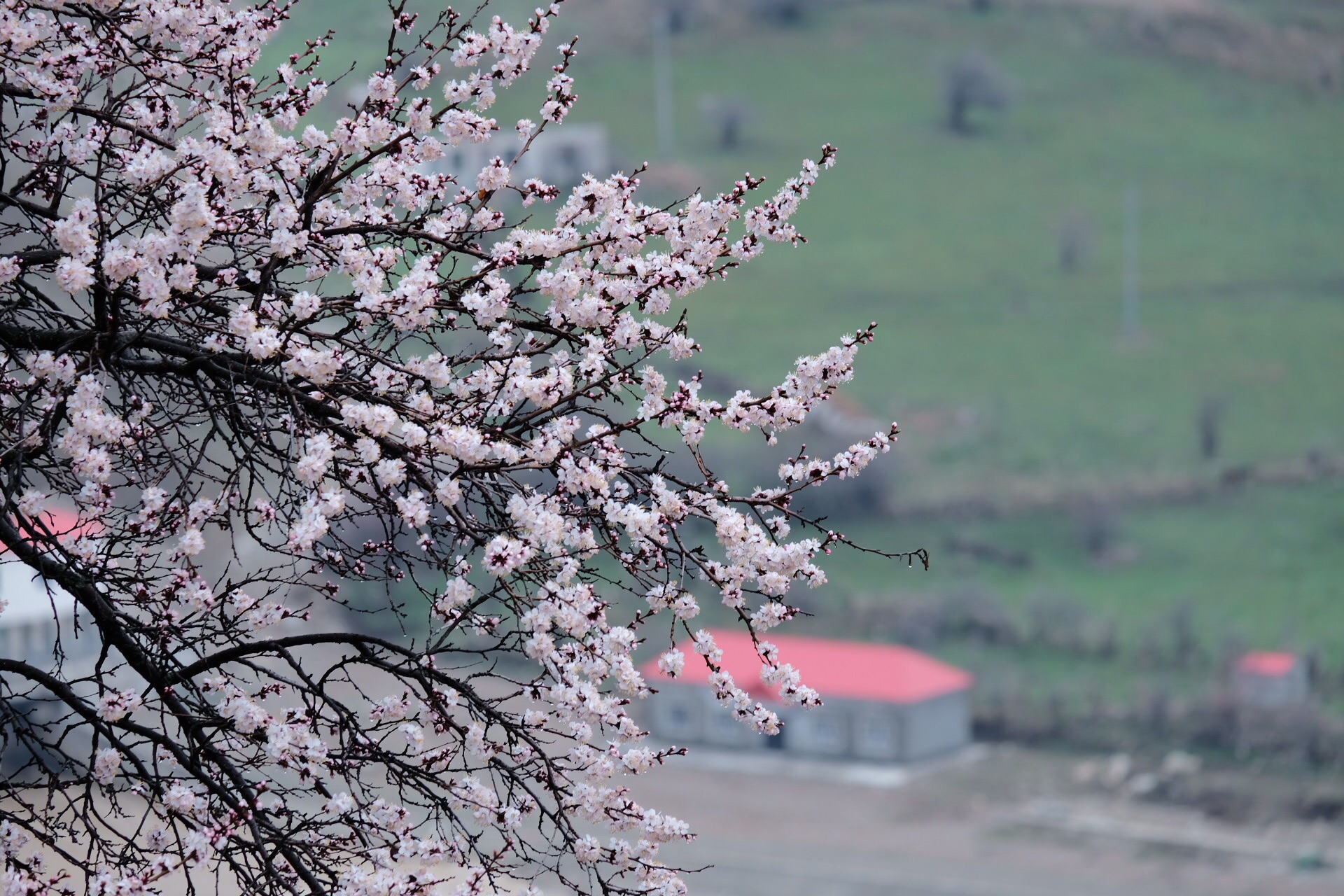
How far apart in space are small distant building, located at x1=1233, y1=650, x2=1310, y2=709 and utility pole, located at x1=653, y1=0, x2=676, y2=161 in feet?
84.5

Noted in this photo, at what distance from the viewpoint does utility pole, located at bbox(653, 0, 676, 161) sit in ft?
178

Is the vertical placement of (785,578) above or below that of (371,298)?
below

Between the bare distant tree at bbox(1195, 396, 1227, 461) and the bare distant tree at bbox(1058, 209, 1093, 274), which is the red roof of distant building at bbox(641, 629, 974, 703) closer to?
the bare distant tree at bbox(1195, 396, 1227, 461)

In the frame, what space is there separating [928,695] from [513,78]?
2815 centimetres

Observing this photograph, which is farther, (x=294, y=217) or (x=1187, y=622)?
(x=1187, y=622)

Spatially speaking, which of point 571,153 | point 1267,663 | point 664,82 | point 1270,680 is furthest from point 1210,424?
point 664,82

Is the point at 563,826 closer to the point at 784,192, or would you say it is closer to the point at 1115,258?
the point at 784,192

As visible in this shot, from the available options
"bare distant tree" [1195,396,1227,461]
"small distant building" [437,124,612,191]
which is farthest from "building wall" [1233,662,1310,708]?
"small distant building" [437,124,612,191]

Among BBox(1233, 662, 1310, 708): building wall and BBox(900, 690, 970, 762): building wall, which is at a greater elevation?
BBox(1233, 662, 1310, 708): building wall

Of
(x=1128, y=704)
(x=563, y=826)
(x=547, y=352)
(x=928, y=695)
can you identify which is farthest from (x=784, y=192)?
(x=1128, y=704)

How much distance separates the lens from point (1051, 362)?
45.6m

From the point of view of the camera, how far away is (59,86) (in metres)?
4.42

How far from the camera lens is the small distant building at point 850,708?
3156 centimetres

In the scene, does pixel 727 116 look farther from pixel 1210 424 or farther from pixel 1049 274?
pixel 1210 424
